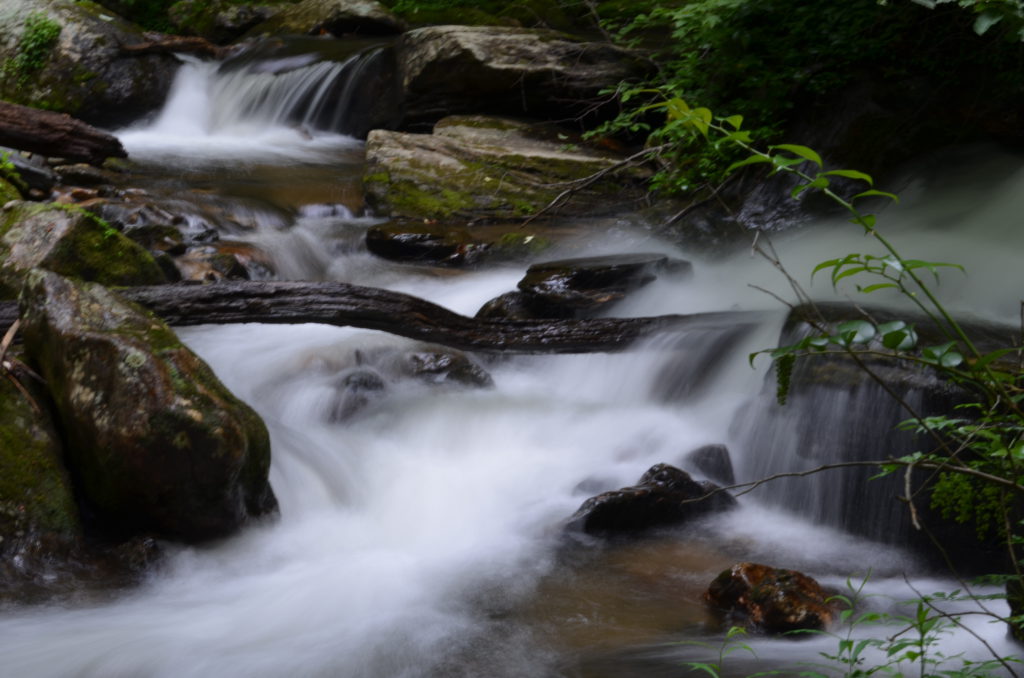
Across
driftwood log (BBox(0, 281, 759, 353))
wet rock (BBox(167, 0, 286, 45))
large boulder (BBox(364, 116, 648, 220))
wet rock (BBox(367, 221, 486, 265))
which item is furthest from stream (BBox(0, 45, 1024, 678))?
wet rock (BBox(167, 0, 286, 45))

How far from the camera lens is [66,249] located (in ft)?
16.9

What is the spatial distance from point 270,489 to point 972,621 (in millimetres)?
2867

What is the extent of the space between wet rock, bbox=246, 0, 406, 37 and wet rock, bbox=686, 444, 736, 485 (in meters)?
10.5

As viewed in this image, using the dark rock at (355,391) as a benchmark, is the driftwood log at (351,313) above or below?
above

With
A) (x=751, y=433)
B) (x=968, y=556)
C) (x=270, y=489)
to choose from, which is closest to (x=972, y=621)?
(x=968, y=556)

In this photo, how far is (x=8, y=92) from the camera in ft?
36.4

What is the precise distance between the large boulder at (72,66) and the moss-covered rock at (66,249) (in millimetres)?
6456

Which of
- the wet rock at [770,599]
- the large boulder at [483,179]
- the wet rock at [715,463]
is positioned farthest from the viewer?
the large boulder at [483,179]

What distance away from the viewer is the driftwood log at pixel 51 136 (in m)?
7.66

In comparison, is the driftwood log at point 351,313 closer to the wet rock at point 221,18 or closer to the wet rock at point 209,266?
the wet rock at point 209,266

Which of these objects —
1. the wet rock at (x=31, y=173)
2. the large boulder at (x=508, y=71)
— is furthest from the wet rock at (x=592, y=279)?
the wet rock at (x=31, y=173)

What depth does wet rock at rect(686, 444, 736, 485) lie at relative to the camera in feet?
15.4

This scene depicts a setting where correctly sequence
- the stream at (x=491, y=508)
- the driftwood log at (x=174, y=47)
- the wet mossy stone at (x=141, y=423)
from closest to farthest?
the stream at (x=491, y=508) < the wet mossy stone at (x=141, y=423) < the driftwood log at (x=174, y=47)

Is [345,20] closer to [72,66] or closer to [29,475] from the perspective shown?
[72,66]
